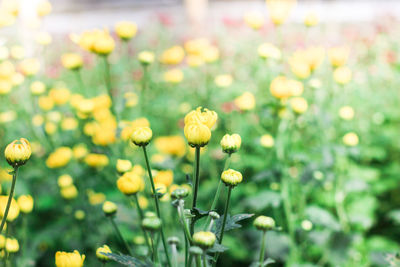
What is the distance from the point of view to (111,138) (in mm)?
1538

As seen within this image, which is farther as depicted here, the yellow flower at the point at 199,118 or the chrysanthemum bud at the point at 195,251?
the yellow flower at the point at 199,118

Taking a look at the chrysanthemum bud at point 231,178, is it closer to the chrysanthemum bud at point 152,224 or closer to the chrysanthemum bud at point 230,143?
the chrysanthemum bud at point 230,143

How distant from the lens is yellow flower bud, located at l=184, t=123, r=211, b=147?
0.70 metres

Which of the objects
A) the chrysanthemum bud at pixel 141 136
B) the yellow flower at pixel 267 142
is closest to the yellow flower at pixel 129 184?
the chrysanthemum bud at pixel 141 136

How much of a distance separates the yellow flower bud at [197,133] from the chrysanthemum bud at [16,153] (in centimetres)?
33

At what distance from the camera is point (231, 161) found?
1.79 metres

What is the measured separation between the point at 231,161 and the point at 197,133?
1106 millimetres

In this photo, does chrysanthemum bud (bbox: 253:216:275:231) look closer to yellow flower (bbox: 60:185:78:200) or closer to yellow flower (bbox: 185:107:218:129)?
yellow flower (bbox: 185:107:218:129)

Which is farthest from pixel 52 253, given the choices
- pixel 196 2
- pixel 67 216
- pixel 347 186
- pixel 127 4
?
pixel 127 4

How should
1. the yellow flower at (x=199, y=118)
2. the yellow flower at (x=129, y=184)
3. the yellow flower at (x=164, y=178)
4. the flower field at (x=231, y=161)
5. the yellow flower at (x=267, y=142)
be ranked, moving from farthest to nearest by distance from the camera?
the yellow flower at (x=267, y=142)
the flower field at (x=231, y=161)
the yellow flower at (x=164, y=178)
the yellow flower at (x=129, y=184)
the yellow flower at (x=199, y=118)

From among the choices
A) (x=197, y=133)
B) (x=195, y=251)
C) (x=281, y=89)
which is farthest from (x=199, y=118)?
(x=281, y=89)

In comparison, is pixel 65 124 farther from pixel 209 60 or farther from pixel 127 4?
pixel 127 4

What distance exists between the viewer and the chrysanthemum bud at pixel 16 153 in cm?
72

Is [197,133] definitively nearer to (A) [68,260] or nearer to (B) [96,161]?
(A) [68,260]
